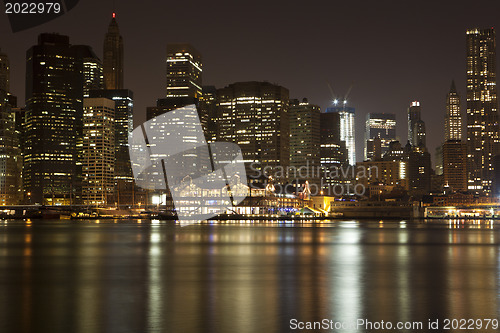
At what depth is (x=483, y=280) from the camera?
1212 inches

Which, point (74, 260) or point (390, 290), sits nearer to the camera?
point (390, 290)

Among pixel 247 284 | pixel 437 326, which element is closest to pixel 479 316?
pixel 437 326

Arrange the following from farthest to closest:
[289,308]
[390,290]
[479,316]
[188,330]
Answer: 1. [390,290]
2. [289,308]
3. [479,316]
4. [188,330]

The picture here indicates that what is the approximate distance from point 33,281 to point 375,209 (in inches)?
6699

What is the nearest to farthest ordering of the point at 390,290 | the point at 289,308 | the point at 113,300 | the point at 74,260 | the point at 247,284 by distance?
1. the point at 289,308
2. the point at 113,300
3. the point at 390,290
4. the point at 247,284
5. the point at 74,260

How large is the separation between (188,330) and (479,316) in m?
9.46

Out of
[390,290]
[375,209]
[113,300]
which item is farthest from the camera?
[375,209]

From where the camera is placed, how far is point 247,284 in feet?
95.0

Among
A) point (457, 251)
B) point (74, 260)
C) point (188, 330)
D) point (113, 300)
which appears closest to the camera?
point (188, 330)

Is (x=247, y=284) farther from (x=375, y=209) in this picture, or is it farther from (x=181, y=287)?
(x=375, y=209)

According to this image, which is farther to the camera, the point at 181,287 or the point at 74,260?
the point at 74,260

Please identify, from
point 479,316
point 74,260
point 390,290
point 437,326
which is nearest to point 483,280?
point 390,290

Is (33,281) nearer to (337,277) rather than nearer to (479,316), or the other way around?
(337,277)

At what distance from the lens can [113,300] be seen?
24.2 m
